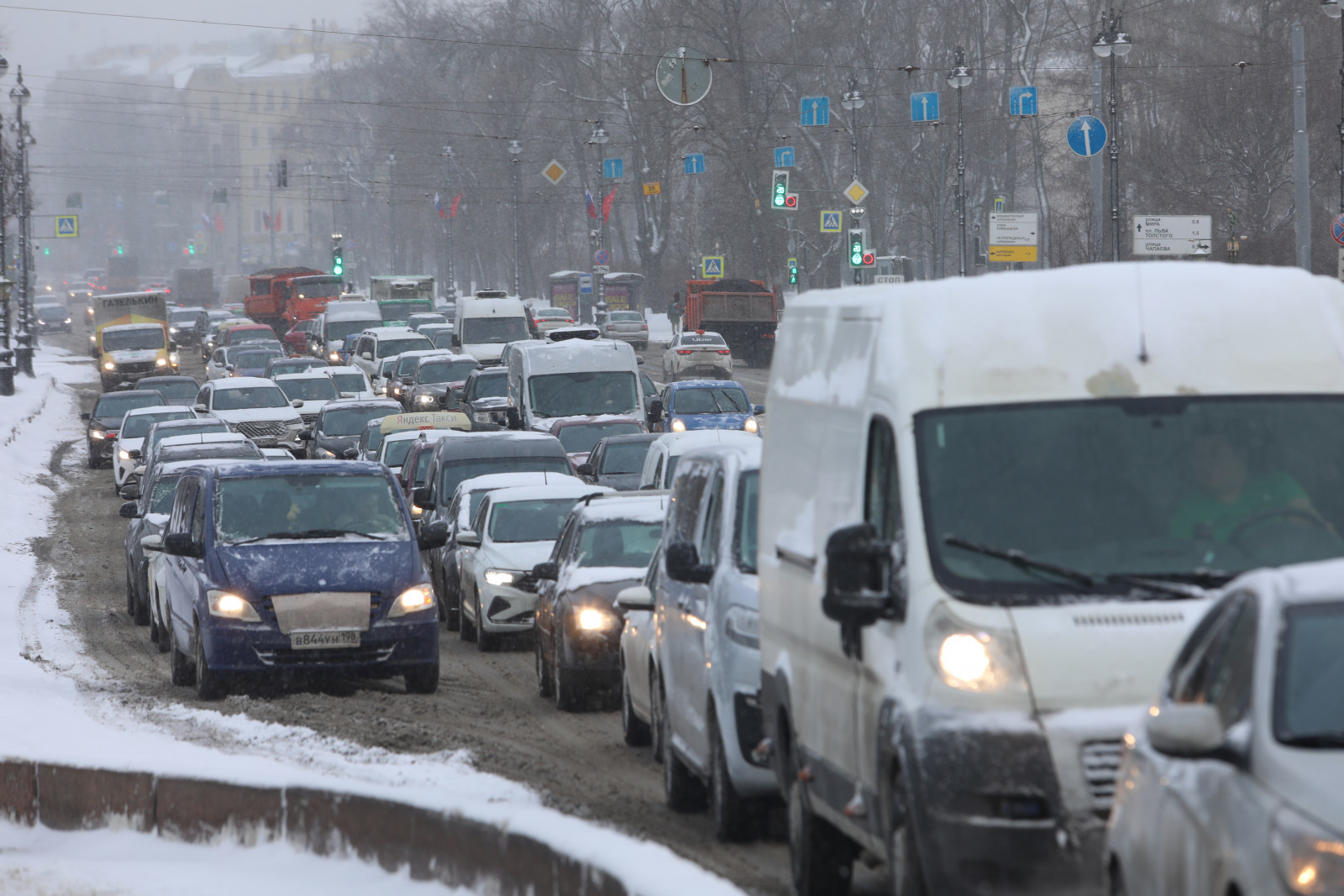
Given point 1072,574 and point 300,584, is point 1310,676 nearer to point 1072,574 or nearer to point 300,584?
point 1072,574

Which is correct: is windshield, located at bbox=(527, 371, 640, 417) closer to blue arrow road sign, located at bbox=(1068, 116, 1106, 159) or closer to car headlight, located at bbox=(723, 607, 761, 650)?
blue arrow road sign, located at bbox=(1068, 116, 1106, 159)

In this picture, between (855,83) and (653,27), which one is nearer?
(855,83)

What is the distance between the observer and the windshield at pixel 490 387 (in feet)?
123

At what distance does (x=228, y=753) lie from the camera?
11789 mm

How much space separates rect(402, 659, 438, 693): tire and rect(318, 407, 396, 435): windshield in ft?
67.2

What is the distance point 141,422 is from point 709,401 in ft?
34.7

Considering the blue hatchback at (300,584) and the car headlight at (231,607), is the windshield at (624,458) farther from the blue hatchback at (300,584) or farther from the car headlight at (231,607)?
the car headlight at (231,607)

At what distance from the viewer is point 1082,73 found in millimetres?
75438

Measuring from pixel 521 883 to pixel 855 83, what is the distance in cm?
4705

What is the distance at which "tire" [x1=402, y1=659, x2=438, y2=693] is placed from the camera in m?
14.4

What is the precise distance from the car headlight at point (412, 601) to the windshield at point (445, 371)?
29835 millimetres

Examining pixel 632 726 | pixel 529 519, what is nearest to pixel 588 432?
pixel 529 519

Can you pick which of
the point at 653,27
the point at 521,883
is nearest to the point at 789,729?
the point at 521,883

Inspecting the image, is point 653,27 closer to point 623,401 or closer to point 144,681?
point 623,401
